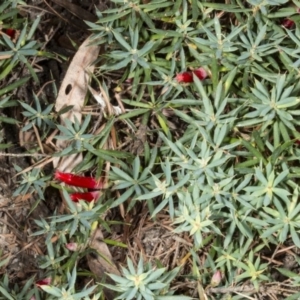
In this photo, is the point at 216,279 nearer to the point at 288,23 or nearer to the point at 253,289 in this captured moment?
the point at 253,289

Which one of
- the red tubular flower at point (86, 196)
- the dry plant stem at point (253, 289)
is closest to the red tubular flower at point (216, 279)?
the dry plant stem at point (253, 289)

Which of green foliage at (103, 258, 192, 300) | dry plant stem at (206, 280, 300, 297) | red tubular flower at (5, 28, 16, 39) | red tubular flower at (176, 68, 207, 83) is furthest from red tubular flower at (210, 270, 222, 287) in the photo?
red tubular flower at (5, 28, 16, 39)

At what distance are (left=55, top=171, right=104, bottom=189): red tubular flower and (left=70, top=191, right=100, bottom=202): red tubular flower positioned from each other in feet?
0.07

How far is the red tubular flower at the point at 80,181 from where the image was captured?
2.03 m

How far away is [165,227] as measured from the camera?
2.05 metres

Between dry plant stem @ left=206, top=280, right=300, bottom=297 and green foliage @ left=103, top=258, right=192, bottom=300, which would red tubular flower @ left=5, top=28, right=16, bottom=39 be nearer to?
green foliage @ left=103, top=258, right=192, bottom=300

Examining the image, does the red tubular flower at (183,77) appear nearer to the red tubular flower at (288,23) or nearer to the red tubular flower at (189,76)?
the red tubular flower at (189,76)

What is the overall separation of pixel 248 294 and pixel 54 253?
637mm

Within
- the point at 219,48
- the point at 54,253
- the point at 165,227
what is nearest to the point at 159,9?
the point at 219,48

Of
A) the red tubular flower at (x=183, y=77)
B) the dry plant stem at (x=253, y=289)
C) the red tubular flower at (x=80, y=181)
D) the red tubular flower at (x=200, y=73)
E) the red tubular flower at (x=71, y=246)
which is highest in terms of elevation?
the red tubular flower at (x=183, y=77)

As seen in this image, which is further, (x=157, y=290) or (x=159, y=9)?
(x=159, y=9)

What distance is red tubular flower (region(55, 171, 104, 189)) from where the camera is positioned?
2.03 metres

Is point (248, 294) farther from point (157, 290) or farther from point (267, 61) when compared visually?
point (267, 61)

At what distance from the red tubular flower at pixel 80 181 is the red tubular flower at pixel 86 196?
0.07 feet
